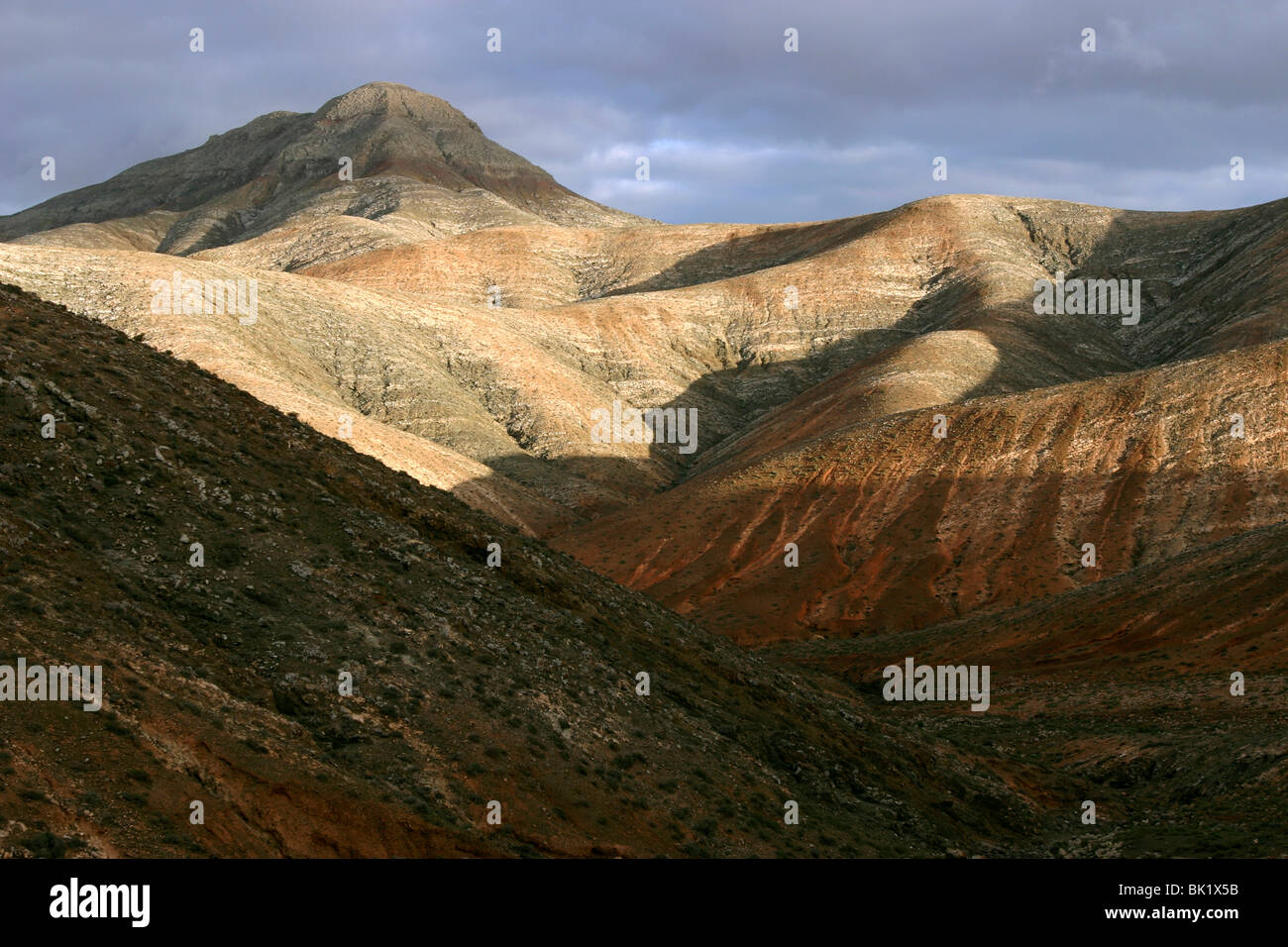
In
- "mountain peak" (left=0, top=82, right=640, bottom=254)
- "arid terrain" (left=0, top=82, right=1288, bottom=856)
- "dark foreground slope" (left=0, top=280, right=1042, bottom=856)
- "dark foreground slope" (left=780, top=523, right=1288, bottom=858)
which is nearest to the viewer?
"dark foreground slope" (left=0, top=280, right=1042, bottom=856)

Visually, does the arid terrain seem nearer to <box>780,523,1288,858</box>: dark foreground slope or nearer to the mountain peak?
<box>780,523,1288,858</box>: dark foreground slope

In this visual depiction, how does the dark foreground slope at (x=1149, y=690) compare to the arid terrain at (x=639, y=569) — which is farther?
the dark foreground slope at (x=1149, y=690)

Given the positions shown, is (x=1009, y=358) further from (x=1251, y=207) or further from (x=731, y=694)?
(x=731, y=694)

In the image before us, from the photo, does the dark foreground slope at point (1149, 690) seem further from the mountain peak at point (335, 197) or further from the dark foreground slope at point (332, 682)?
the mountain peak at point (335, 197)

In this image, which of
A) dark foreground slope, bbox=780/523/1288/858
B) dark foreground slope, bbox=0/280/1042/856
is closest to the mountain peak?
dark foreground slope, bbox=780/523/1288/858

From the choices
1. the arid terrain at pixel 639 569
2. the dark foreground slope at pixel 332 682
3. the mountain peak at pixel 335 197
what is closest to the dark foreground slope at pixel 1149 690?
the arid terrain at pixel 639 569
